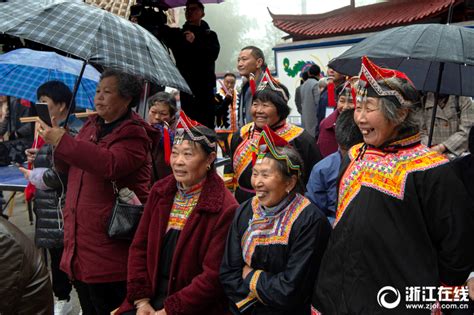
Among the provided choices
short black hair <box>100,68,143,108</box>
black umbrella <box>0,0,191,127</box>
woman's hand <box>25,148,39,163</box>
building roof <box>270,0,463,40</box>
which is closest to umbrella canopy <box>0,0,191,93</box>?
black umbrella <box>0,0,191,127</box>

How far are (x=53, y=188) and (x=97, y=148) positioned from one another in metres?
0.82

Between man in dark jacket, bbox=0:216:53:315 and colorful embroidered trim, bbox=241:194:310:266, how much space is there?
1.07m

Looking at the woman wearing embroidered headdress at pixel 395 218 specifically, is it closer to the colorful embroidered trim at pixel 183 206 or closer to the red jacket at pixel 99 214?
the colorful embroidered trim at pixel 183 206

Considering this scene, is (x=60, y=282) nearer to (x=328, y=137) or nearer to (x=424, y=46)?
(x=328, y=137)

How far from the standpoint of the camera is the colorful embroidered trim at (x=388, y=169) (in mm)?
2127

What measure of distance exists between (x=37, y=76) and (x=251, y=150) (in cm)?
247

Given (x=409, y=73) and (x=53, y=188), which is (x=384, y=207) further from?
(x=53, y=188)

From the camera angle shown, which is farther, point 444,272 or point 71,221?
point 71,221

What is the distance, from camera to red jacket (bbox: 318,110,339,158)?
4.46 m

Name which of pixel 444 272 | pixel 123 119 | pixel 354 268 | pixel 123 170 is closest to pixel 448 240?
pixel 444 272

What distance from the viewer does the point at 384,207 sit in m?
2.15

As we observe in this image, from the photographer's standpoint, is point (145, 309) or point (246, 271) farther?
point (145, 309)

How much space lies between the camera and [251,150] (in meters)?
3.88

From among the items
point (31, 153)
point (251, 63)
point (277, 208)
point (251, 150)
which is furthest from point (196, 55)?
point (277, 208)
